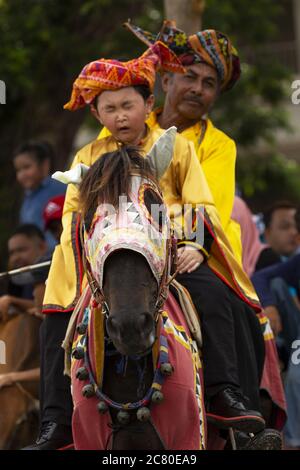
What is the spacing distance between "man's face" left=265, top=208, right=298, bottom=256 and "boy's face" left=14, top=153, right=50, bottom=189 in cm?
217

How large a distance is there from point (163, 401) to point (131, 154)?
1164mm

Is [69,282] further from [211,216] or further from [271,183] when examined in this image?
[271,183]

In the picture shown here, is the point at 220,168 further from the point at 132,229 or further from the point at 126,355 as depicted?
the point at 126,355

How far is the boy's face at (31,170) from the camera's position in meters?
11.0

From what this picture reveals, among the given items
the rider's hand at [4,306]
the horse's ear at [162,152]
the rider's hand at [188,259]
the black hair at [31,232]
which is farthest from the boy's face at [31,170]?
the horse's ear at [162,152]

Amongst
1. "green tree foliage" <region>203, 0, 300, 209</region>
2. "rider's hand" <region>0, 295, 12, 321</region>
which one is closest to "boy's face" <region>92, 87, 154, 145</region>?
"rider's hand" <region>0, 295, 12, 321</region>

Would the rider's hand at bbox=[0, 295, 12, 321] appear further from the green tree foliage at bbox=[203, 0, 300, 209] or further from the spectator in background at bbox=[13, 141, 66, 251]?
the green tree foliage at bbox=[203, 0, 300, 209]

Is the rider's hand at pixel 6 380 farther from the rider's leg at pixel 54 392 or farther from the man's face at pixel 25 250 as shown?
the rider's leg at pixel 54 392

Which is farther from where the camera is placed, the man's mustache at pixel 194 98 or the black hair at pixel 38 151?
the black hair at pixel 38 151

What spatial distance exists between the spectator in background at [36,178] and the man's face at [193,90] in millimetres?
3302

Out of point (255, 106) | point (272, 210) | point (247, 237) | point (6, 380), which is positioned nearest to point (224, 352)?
point (6, 380)

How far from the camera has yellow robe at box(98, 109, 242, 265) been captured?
23.2 ft

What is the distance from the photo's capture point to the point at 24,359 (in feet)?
27.5

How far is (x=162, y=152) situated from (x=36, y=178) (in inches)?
209
